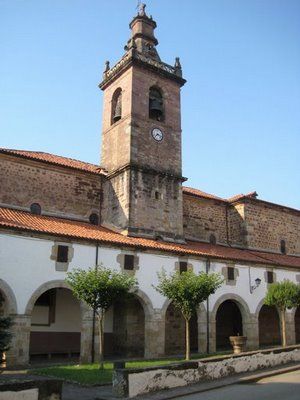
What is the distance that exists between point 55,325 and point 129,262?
14.7 ft

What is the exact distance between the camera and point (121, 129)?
945 inches

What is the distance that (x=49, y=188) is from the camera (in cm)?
2188

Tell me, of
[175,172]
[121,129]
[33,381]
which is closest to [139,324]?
[175,172]

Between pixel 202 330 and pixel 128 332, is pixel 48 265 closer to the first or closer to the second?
pixel 128 332

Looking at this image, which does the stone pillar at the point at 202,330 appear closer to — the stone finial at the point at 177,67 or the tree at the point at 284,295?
the tree at the point at 284,295

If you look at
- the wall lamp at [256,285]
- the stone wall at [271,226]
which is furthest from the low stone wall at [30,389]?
the stone wall at [271,226]

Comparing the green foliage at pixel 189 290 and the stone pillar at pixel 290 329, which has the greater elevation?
the green foliage at pixel 189 290

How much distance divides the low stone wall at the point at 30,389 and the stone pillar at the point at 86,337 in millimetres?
9082

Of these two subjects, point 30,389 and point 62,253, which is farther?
point 62,253

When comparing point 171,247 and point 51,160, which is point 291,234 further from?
point 51,160

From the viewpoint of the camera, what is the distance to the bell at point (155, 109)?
24.6m

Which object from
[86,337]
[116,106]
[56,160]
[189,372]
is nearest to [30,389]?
[189,372]

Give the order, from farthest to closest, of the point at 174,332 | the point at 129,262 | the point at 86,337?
the point at 174,332 < the point at 129,262 < the point at 86,337

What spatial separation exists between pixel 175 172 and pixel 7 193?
909 centimetres
